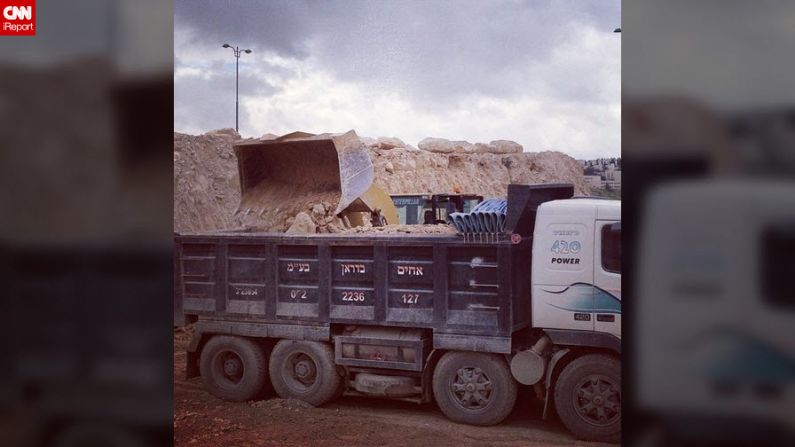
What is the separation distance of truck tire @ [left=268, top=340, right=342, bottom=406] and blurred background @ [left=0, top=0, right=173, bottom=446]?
88.0 inches


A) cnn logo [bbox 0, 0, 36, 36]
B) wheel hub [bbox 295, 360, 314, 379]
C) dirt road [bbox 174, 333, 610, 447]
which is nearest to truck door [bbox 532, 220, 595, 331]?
dirt road [bbox 174, 333, 610, 447]

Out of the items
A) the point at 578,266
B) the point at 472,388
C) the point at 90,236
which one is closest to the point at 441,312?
the point at 472,388

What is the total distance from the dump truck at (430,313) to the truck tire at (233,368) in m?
0.01

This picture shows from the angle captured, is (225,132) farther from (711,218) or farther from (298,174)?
(711,218)

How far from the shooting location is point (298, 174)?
28.8ft

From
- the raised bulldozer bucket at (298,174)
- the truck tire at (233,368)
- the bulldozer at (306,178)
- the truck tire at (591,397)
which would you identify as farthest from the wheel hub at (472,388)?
the raised bulldozer bucket at (298,174)

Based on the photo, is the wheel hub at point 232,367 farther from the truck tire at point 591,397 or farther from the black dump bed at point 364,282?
the truck tire at point 591,397

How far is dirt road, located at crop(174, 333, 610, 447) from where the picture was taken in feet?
19.7

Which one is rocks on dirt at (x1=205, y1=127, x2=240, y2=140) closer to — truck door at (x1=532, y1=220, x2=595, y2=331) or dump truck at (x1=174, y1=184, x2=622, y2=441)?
dump truck at (x1=174, y1=184, x2=622, y2=441)

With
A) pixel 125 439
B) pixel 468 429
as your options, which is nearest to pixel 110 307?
pixel 125 439

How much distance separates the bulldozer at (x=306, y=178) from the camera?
8.52 m

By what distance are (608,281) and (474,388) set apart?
5.19 ft

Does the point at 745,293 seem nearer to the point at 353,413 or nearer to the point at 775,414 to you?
the point at 775,414

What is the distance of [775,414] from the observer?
415 cm
